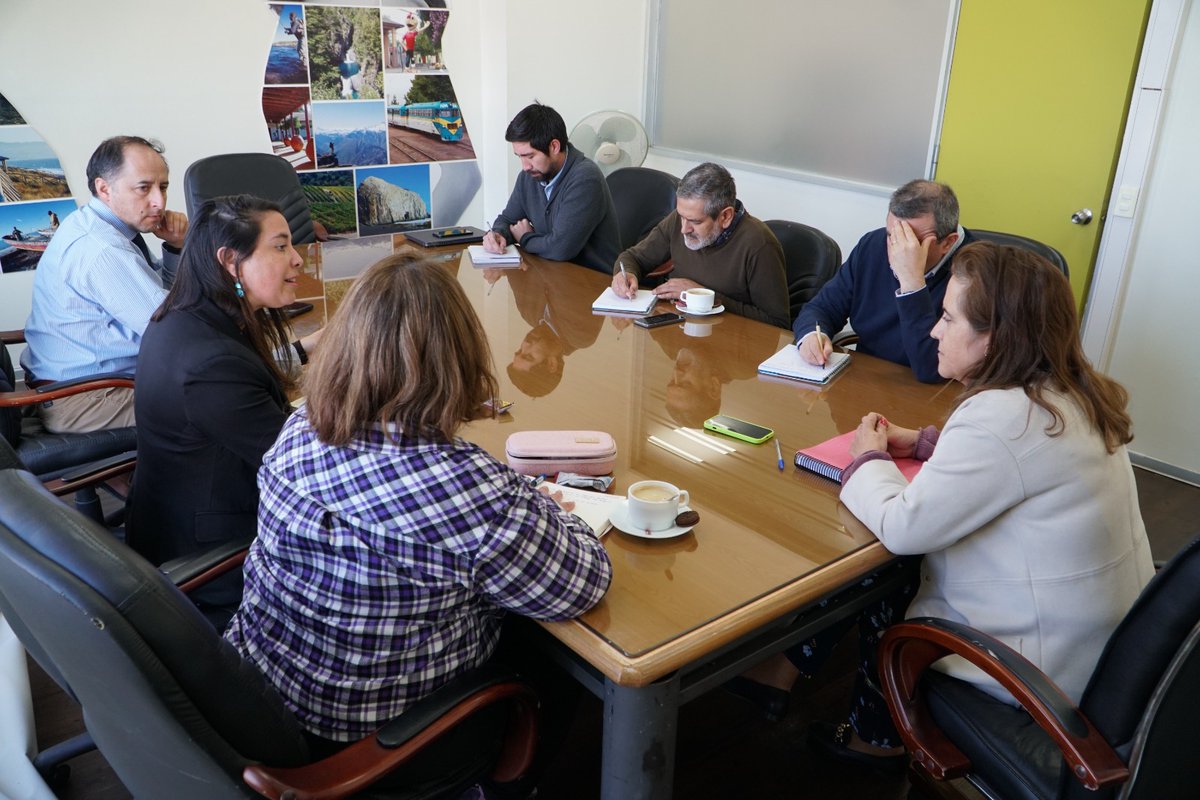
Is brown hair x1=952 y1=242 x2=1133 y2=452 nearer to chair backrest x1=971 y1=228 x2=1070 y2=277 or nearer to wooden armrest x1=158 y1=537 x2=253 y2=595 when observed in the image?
chair backrest x1=971 y1=228 x2=1070 y2=277

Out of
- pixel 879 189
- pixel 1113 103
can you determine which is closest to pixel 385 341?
A: pixel 1113 103

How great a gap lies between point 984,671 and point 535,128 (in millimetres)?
2671

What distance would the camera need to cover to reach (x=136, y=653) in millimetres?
1016

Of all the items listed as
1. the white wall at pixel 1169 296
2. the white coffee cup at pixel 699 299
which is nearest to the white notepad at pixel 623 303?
the white coffee cup at pixel 699 299

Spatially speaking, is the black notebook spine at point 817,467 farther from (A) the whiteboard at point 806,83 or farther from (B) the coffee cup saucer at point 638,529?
(A) the whiteboard at point 806,83

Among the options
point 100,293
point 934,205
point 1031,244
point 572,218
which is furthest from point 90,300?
point 1031,244

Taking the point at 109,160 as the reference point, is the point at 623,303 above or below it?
below

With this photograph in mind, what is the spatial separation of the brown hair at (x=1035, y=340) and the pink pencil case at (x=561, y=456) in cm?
67

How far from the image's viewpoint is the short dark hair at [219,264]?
1848 mm

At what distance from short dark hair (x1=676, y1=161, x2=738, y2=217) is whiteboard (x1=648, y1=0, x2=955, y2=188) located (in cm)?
173

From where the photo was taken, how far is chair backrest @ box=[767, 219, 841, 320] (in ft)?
10.2

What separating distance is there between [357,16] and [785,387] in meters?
3.46

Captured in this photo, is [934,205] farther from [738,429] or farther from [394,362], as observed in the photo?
[394,362]

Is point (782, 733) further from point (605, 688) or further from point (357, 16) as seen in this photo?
point (357, 16)
